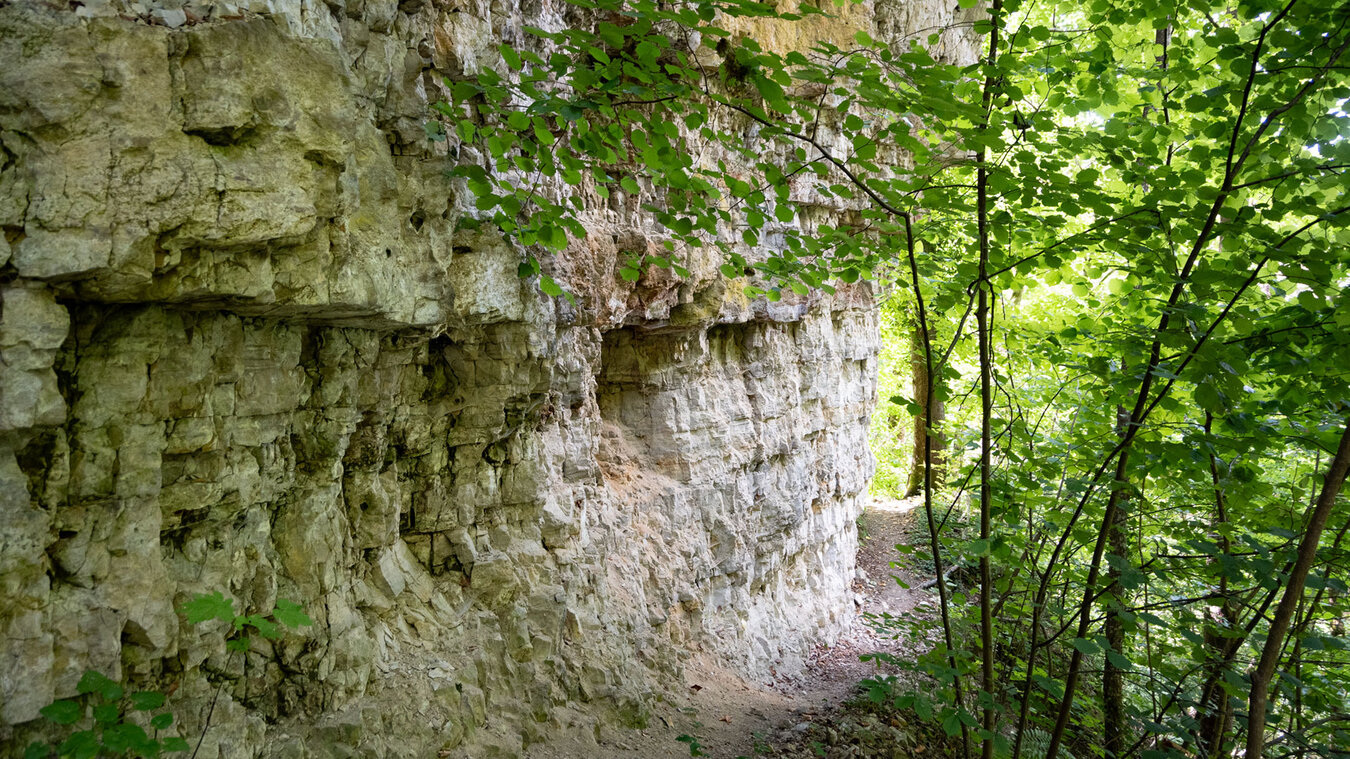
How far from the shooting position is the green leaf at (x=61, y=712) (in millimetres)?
3123

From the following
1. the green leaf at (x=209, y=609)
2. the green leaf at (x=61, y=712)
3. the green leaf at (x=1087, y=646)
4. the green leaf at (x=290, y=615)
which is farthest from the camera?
the green leaf at (x=290, y=615)

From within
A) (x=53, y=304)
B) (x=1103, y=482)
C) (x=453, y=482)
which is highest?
(x=53, y=304)

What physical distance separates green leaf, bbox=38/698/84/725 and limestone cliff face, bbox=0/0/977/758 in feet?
0.24

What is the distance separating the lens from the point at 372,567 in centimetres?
536

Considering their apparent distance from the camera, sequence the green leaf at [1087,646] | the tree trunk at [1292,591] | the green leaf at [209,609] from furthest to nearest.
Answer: the green leaf at [209,609] → the green leaf at [1087,646] → the tree trunk at [1292,591]

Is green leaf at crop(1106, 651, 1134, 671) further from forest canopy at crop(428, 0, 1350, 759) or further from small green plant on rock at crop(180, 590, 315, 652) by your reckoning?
small green plant on rock at crop(180, 590, 315, 652)

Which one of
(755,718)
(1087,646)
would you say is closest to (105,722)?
(1087,646)

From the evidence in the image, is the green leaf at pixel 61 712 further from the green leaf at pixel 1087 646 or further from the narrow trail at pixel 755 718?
the green leaf at pixel 1087 646

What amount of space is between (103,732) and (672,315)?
610 centimetres

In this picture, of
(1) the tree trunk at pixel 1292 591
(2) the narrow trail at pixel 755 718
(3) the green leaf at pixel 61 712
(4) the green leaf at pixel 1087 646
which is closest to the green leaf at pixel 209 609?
(3) the green leaf at pixel 61 712

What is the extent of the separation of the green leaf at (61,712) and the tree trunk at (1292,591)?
4.78m

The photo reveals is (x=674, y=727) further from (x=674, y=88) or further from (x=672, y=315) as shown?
(x=674, y=88)

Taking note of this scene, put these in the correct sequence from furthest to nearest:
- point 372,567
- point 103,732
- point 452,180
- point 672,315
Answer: point 672,315, point 372,567, point 452,180, point 103,732

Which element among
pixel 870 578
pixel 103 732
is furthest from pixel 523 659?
pixel 870 578
